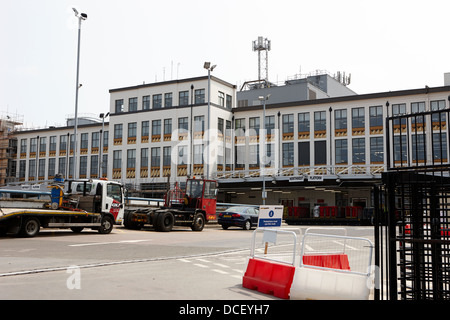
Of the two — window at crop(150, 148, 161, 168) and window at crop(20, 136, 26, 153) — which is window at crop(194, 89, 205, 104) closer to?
window at crop(150, 148, 161, 168)

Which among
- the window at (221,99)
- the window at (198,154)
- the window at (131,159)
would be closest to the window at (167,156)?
the window at (198,154)

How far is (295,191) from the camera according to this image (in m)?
56.3

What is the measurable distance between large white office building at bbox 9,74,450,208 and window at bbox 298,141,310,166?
112 mm

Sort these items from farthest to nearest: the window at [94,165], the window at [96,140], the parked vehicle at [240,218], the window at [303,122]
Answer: the window at [96,140] → the window at [94,165] → the window at [303,122] → the parked vehicle at [240,218]

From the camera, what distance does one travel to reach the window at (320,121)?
52469 millimetres

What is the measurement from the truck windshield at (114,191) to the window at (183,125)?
103ft

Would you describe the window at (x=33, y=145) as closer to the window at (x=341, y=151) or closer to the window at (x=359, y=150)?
the window at (x=341, y=151)

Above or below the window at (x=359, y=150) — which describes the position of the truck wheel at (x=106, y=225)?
below

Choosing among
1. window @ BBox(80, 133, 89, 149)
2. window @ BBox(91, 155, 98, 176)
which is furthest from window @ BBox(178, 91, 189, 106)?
window @ BBox(80, 133, 89, 149)

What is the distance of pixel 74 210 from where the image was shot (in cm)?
2103

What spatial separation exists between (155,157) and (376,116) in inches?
1006

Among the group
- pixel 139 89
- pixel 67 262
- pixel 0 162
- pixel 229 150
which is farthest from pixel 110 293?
pixel 0 162

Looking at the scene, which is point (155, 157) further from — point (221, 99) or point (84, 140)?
point (84, 140)

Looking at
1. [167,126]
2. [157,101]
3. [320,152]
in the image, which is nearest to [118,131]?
[157,101]
